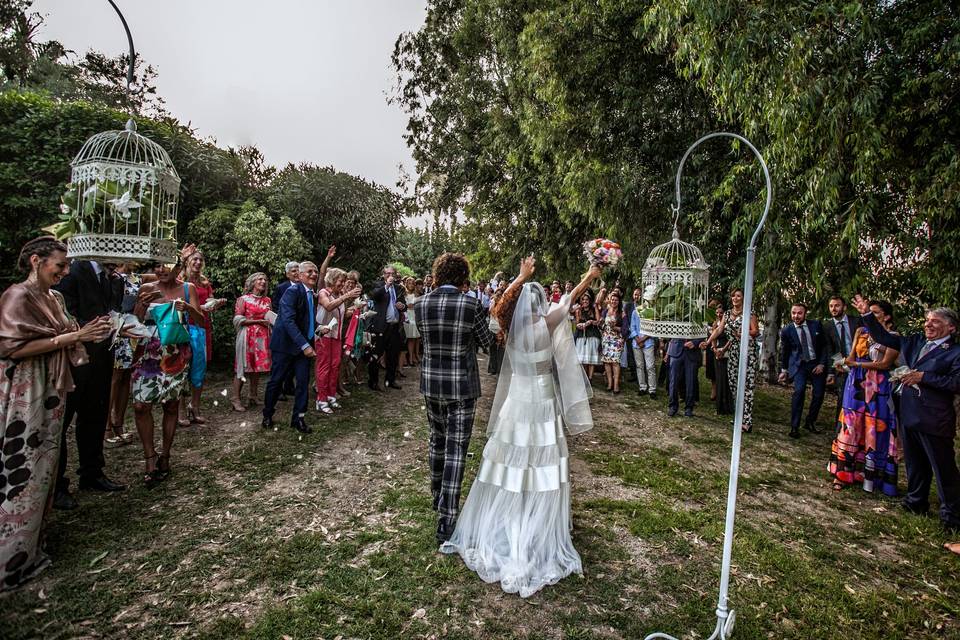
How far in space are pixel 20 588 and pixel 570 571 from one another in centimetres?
406

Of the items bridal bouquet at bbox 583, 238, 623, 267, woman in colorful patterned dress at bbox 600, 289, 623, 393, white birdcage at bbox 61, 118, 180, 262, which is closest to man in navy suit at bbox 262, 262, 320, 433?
white birdcage at bbox 61, 118, 180, 262

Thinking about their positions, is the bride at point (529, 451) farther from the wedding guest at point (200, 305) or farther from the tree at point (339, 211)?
the tree at point (339, 211)

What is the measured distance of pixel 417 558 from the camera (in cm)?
404

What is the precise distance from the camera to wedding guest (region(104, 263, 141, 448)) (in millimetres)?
6020

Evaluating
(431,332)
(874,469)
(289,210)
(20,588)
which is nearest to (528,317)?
(431,332)

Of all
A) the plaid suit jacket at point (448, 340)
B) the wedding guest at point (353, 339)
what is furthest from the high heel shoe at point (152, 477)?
the wedding guest at point (353, 339)

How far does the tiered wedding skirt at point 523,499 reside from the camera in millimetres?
3873

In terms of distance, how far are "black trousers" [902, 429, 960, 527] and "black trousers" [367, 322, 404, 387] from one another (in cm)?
847

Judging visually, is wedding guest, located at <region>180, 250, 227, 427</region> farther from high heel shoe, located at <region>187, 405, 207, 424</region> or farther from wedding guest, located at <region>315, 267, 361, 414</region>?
wedding guest, located at <region>315, 267, 361, 414</region>

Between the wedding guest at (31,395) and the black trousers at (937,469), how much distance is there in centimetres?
814

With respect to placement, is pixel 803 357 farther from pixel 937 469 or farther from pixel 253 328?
pixel 253 328

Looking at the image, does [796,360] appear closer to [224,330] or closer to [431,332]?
[431,332]

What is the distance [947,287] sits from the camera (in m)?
6.66

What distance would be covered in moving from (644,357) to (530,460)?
302 inches
